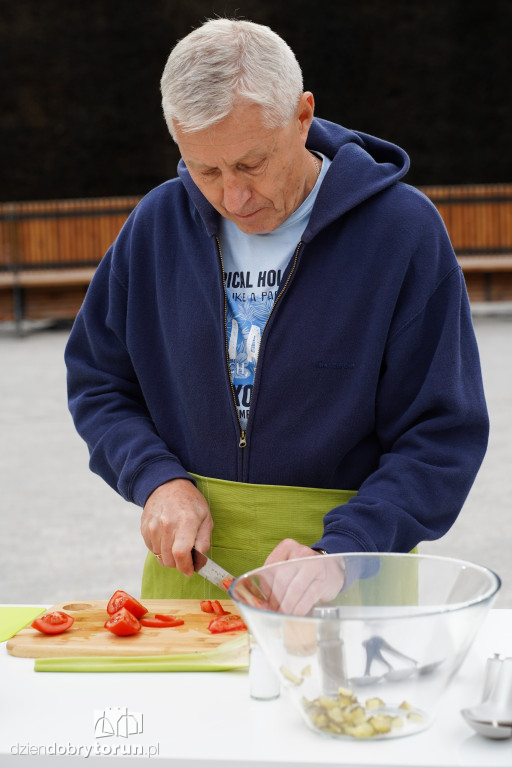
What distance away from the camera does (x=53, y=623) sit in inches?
74.8

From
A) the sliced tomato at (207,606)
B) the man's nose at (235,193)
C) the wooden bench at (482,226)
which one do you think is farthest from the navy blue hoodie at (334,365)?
the wooden bench at (482,226)

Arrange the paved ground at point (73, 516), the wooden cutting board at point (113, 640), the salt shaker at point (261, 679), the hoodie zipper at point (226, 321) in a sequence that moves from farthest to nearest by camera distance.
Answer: the paved ground at point (73, 516)
the hoodie zipper at point (226, 321)
the wooden cutting board at point (113, 640)
the salt shaker at point (261, 679)

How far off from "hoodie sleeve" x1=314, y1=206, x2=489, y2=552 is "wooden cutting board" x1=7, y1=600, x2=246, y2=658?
36cm

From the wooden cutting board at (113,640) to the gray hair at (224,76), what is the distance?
871 millimetres

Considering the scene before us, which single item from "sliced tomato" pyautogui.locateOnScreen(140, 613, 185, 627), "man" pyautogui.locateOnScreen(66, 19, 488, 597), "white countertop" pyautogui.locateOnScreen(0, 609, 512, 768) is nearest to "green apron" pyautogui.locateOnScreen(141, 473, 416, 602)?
"man" pyautogui.locateOnScreen(66, 19, 488, 597)

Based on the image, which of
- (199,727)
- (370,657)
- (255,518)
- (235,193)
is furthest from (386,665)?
(235,193)

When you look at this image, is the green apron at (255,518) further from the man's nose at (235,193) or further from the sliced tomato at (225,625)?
the man's nose at (235,193)

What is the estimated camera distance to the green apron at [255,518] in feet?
7.04

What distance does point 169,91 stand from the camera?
1928mm

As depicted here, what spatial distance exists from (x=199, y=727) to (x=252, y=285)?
0.98 meters

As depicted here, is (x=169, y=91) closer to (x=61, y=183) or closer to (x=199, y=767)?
(x=199, y=767)

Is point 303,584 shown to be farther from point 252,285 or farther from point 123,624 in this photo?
point 252,285

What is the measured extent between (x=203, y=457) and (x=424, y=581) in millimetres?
745

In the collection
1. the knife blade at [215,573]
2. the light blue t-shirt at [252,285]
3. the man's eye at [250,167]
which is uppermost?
the man's eye at [250,167]
